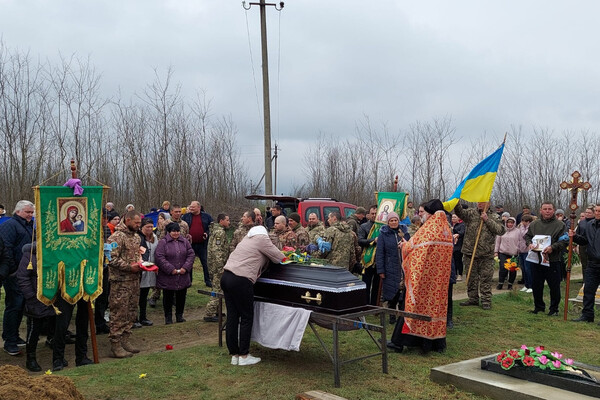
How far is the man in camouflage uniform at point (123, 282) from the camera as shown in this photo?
7.02 metres

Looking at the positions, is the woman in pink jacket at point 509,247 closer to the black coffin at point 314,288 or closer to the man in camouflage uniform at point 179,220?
the man in camouflage uniform at point 179,220

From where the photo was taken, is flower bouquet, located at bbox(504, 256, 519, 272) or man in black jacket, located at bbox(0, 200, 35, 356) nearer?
man in black jacket, located at bbox(0, 200, 35, 356)

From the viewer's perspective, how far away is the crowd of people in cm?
629

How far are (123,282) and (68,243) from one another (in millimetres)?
1041

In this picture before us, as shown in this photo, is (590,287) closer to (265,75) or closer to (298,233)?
(298,233)

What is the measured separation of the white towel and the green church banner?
332 cm

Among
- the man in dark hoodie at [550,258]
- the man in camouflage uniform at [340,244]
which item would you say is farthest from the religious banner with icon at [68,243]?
the man in dark hoodie at [550,258]

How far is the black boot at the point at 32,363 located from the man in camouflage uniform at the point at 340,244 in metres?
4.58

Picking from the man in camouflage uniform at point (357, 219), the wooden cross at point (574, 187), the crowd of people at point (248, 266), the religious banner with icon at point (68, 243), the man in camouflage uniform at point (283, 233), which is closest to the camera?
the religious banner with icon at point (68, 243)

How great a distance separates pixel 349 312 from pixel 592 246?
211 inches

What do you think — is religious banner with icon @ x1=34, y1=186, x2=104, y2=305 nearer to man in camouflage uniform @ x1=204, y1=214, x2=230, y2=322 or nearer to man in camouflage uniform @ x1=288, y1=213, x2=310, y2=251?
man in camouflage uniform @ x1=204, y1=214, x2=230, y2=322

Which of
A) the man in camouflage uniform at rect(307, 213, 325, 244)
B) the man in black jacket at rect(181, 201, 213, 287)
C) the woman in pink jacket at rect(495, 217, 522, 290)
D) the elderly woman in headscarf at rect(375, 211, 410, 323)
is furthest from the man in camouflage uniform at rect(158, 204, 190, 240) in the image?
the woman in pink jacket at rect(495, 217, 522, 290)

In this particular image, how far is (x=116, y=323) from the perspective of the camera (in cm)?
705

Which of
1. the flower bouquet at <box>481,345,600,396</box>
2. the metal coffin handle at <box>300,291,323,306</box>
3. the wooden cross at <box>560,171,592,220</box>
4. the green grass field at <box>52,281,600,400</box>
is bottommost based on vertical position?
the green grass field at <box>52,281,600,400</box>
